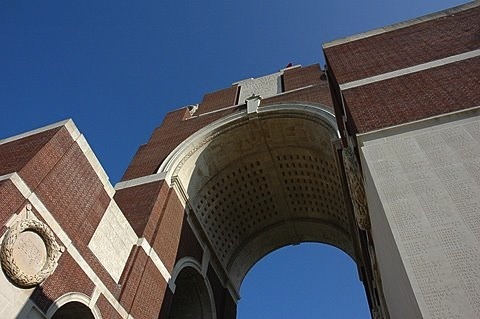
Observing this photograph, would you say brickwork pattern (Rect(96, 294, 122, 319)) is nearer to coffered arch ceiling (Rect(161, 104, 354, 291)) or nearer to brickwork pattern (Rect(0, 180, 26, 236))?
brickwork pattern (Rect(0, 180, 26, 236))

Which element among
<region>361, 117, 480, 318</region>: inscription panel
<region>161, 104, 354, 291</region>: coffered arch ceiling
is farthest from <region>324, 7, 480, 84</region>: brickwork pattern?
<region>161, 104, 354, 291</region>: coffered arch ceiling

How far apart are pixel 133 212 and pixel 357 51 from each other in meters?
9.27

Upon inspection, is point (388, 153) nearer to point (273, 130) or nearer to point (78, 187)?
point (78, 187)

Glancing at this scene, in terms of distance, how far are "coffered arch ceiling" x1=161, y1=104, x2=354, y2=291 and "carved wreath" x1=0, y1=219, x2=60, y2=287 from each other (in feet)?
26.0

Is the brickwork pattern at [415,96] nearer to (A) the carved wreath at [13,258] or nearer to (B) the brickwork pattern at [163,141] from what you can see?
(A) the carved wreath at [13,258]

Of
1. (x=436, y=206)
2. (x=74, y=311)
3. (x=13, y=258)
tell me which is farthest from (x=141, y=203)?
(x=436, y=206)

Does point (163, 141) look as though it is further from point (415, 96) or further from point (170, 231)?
point (415, 96)

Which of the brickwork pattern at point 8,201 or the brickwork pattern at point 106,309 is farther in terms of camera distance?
the brickwork pattern at point 106,309

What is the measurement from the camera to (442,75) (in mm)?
9758

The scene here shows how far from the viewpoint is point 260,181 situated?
2109 cm

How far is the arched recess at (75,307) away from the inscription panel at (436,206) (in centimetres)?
741

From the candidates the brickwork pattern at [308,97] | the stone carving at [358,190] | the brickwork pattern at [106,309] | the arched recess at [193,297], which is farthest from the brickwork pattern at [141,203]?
the brickwork pattern at [308,97]

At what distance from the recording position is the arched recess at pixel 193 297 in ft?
59.2

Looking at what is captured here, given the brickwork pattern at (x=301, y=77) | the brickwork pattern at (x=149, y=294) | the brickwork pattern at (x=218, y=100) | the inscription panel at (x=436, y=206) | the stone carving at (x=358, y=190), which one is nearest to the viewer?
the inscription panel at (x=436, y=206)
